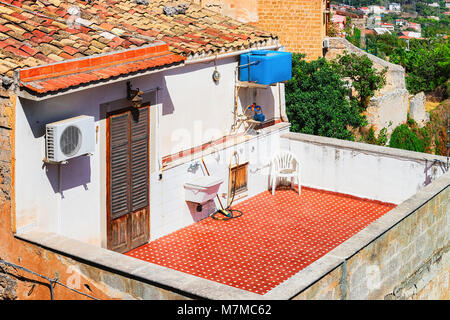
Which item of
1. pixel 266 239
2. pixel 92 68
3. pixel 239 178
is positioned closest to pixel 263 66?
pixel 239 178

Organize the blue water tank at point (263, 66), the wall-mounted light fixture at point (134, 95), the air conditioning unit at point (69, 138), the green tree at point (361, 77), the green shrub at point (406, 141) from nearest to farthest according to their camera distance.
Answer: the air conditioning unit at point (69, 138) → the wall-mounted light fixture at point (134, 95) → the blue water tank at point (263, 66) → the green tree at point (361, 77) → the green shrub at point (406, 141)

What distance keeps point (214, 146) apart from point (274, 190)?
1943 mm

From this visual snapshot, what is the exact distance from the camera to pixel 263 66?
40.1ft

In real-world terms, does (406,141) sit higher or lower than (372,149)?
lower

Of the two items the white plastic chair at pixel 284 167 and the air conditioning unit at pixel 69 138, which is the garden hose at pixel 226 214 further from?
the air conditioning unit at pixel 69 138

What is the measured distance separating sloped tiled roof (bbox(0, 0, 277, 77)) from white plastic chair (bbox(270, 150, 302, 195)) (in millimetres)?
2141

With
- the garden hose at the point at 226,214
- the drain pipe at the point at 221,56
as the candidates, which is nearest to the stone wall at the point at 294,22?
the drain pipe at the point at 221,56

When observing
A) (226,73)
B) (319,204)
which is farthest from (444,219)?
(226,73)

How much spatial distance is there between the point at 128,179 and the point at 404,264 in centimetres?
402

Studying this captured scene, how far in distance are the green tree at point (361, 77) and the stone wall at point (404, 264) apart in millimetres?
10875

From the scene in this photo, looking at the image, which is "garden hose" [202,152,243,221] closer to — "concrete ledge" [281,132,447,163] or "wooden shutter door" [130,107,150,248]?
"concrete ledge" [281,132,447,163]

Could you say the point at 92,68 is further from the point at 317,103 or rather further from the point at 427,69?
the point at 427,69

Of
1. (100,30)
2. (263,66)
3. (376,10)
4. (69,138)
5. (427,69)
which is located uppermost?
(100,30)

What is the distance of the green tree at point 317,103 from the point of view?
16.8 metres
